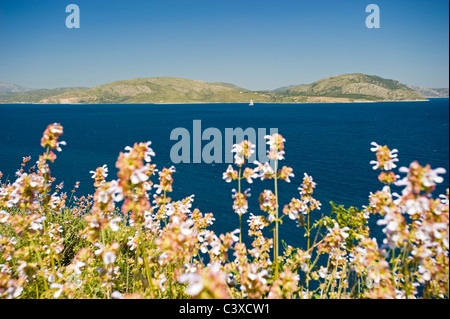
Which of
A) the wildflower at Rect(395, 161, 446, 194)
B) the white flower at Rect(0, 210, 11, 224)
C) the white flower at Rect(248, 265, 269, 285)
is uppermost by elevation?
the wildflower at Rect(395, 161, 446, 194)

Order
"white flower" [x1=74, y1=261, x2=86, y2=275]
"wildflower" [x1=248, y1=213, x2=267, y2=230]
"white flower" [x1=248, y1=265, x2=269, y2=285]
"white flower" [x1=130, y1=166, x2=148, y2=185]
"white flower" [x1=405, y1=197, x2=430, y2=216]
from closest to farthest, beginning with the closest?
1. "white flower" [x1=405, y1=197, x2=430, y2=216]
2. "white flower" [x1=130, y1=166, x2=148, y2=185]
3. "white flower" [x1=248, y1=265, x2=269, y2=285]
4. "white flower" [x1=74, y1=261, x2=86, y2=275]
5. "wildflower" [x1=248, y1=213, x2=267, y2=230]

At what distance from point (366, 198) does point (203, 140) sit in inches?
1492

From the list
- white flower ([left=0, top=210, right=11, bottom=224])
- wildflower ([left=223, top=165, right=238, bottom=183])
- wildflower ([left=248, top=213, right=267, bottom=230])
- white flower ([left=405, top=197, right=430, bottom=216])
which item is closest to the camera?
white flower ([left=405, top=197, right=430, bottom=216])

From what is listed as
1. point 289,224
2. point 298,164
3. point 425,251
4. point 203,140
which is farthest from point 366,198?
point 203,140

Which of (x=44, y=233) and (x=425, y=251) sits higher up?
(x=425, y=251)

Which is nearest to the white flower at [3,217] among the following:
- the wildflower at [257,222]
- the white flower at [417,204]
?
the wildflower at [257,222]

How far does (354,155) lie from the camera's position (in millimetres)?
39438

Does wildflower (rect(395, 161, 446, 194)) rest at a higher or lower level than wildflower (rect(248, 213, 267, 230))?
higher

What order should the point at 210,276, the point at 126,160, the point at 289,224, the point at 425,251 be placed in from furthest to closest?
the point at 289,224 < the point at 126,160 < the point at 425,251 < the point at 210,276

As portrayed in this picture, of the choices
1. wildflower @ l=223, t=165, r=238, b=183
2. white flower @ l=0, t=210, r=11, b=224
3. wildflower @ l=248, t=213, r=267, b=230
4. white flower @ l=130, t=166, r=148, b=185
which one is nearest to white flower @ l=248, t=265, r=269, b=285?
wildflower @ l=248, t=213, r=267, b=230

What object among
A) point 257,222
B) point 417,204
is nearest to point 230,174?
point 257,222

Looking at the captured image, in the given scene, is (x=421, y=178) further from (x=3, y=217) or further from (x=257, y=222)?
(x=3, y=217)

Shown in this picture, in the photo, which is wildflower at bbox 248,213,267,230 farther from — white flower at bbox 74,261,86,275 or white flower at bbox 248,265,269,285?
white flower at bbox 74,261,86,275
